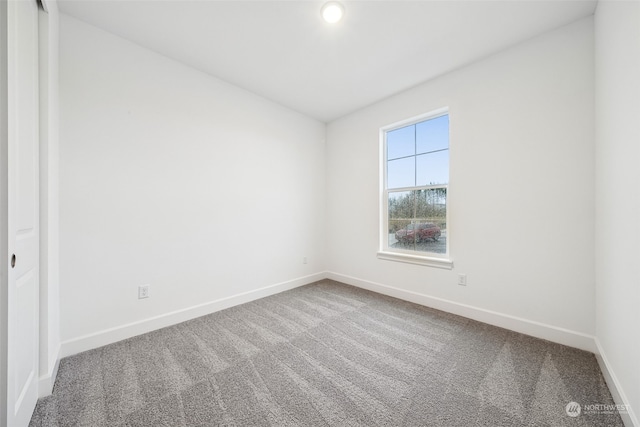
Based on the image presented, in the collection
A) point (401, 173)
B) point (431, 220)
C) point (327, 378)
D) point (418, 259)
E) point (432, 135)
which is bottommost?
point (327, 378)

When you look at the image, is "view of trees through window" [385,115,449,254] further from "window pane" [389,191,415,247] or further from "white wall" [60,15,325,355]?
"white wall" [60,15,325,355]

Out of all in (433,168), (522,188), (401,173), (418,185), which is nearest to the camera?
(522,188)

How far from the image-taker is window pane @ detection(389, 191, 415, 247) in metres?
3.07

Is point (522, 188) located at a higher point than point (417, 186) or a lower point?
lower

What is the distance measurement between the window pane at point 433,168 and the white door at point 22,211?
3269 mm

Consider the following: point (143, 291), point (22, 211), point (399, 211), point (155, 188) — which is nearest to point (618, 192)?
point (399, 211)

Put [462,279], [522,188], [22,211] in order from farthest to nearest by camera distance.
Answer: [462,279]
[522,188]
[22,211]

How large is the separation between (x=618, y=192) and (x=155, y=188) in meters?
3.49

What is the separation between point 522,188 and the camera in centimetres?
217

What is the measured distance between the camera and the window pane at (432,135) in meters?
2.75

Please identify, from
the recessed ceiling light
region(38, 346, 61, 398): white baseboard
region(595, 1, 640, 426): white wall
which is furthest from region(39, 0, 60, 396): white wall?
region(595, 1, 640, 426): white wall

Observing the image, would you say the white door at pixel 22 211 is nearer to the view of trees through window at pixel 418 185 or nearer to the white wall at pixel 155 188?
the white wall at pixel 155 188

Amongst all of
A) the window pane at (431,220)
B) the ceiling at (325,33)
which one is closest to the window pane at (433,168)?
the window pane at (431,220)

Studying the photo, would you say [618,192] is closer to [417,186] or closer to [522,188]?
[522,188]
